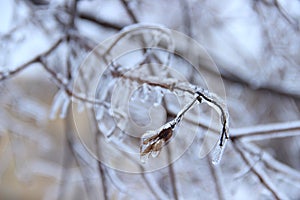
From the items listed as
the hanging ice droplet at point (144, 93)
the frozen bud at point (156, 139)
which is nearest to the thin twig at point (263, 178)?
the hanging ice droplet at point (144, 93)

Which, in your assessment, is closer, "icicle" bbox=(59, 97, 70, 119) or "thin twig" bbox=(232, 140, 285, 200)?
"thin twig" bbox=(232, 140, 285, 200)

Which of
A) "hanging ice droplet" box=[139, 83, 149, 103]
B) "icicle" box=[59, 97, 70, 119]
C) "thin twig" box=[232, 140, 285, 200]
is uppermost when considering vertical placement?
"icicle" box=[59, 97, 70, 119]

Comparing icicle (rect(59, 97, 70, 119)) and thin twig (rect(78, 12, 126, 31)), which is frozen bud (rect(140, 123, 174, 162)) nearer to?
icicle (rect(59, 97, 70, 119))

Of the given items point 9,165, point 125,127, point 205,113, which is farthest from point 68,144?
point 9,165

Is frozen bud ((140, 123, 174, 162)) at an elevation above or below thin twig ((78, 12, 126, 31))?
below

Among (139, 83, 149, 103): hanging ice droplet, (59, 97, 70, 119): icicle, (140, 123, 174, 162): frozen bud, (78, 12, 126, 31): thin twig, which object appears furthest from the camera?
(78, 12, 126, 31): thin twig

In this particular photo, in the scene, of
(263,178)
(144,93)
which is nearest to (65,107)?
(144,93)

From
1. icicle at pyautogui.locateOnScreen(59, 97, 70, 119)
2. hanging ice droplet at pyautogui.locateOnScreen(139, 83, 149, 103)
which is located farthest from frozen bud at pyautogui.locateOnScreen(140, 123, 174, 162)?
icicle at pyautogui.locateOnScreen(59, 97, 70, 119)

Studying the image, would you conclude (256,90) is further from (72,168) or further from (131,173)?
(72,168)

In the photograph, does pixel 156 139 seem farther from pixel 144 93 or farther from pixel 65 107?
pixel 65 107

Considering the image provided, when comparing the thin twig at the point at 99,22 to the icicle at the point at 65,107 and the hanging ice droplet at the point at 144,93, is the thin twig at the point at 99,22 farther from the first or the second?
the hanging ice droplet at the point at 144,93

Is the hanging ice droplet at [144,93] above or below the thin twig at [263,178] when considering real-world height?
above
